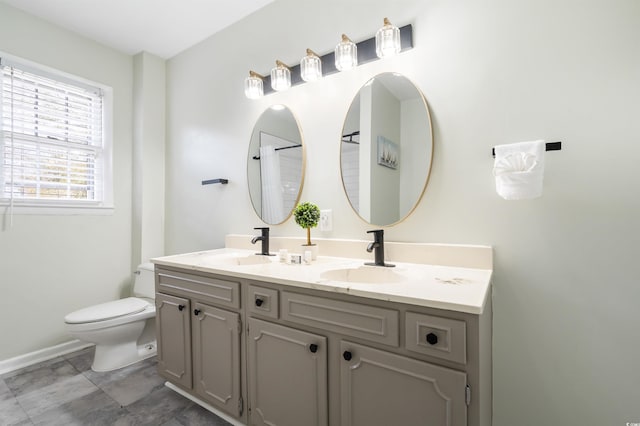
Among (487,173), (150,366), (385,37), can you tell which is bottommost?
(150,366)

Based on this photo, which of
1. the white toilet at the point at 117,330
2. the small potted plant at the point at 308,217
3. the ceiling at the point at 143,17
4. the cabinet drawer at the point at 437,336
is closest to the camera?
the cabinet drawer at the point at 437,336

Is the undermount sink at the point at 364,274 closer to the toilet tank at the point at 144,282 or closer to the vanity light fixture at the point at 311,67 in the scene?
the vanity light fixture at the point at 311,67

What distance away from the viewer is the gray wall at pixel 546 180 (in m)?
1.11

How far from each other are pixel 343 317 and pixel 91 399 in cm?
179

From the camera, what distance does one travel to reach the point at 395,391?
37.9 inches

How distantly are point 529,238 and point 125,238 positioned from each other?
3.12 meters

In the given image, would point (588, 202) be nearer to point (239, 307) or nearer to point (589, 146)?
point (589, 146)

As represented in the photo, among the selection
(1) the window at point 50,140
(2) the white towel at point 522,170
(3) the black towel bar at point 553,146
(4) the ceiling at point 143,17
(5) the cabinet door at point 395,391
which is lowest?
(5) the cabinet door at point 395,391

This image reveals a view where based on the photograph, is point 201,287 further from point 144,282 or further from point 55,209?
point 55,209

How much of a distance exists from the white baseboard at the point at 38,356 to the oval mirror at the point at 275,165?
196 cm

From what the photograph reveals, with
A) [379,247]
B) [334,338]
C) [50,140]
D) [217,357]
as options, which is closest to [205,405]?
[217,357]

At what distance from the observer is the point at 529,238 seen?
4.14 feet

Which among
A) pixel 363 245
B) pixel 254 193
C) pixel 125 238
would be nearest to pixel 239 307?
pixel 363 245

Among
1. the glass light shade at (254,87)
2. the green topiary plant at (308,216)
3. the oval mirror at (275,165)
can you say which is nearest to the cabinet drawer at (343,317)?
the green topiary plant at (308,216)
